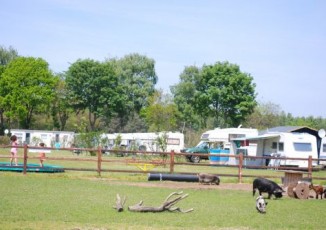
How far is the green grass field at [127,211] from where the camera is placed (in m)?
10.1

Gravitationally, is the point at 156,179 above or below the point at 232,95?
below

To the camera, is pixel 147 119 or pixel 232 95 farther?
pixel 147 119

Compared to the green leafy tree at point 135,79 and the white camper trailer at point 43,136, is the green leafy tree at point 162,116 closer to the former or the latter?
the green leafy tree at point 135,79

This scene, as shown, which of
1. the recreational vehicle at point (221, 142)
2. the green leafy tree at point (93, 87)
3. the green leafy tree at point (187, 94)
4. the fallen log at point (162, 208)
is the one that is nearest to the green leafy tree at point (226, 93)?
the green leafy tree at point (187, 94)

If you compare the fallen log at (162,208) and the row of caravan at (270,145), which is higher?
the row of caravan at (270,145)

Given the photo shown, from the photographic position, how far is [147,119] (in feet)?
232

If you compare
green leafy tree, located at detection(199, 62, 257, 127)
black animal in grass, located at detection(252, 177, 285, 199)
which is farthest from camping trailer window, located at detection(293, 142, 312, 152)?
green leafy tree, located at detection(199, 62, 257, 127)

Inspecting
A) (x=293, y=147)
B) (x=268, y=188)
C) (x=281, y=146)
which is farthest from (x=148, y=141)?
(x=268, y=188)

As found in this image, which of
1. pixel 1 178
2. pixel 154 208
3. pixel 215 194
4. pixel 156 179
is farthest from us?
pixel 156 179

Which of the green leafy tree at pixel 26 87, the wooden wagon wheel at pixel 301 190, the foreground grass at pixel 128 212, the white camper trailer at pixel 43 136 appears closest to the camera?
the foreground grass at pixel 128 212

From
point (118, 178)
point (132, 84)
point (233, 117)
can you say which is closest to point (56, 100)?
point (132, 84)

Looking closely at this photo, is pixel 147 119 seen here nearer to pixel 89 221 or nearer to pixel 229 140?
pixel 229 140

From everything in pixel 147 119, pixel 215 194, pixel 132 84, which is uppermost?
pixel 132 84

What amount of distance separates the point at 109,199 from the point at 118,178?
25.9ft
